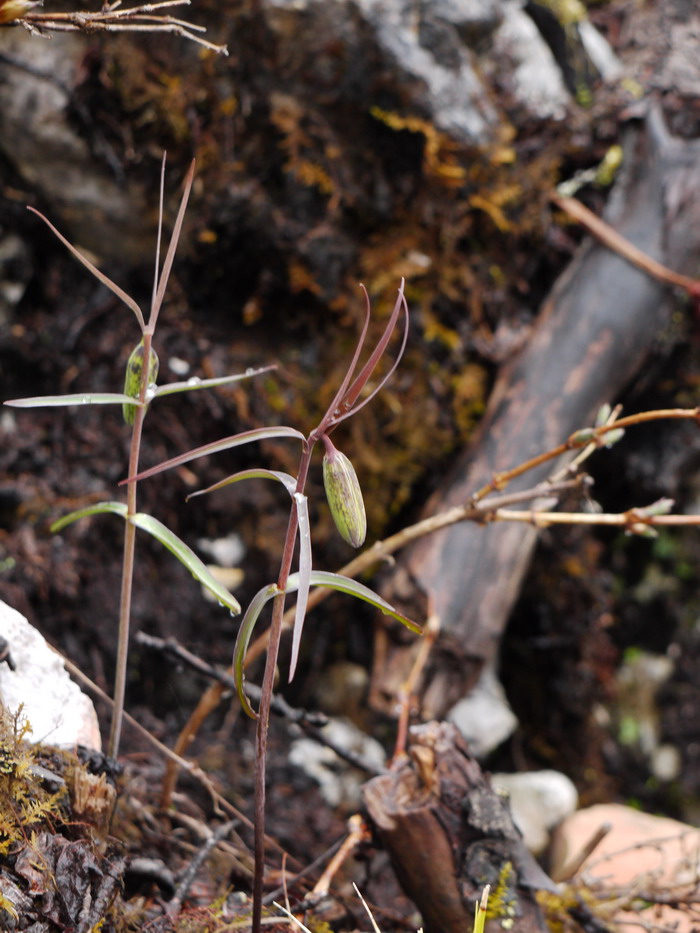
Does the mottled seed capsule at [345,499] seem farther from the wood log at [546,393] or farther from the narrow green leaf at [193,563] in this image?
the wood log at [546,393]

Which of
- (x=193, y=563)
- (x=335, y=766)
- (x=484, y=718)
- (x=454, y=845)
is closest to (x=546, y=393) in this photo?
(x=484, y=718)

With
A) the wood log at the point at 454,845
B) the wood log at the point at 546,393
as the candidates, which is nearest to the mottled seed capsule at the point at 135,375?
the wood log at the point at 454,845

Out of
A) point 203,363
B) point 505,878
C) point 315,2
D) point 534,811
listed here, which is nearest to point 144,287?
point 203,363

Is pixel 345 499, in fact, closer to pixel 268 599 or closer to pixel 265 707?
pixel 268 599

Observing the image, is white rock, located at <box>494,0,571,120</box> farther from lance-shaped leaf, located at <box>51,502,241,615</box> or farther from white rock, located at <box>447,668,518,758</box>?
lance-shaped leaf, located at <box>51,502,241,615</box>

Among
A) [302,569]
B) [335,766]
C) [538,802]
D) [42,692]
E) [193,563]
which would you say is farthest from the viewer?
[538,802]

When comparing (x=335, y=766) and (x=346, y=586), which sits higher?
(x=346, y=586)

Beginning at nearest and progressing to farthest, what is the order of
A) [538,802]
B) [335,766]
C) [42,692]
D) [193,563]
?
[193,563] < [42,692] < [335,766] < [538,802]
